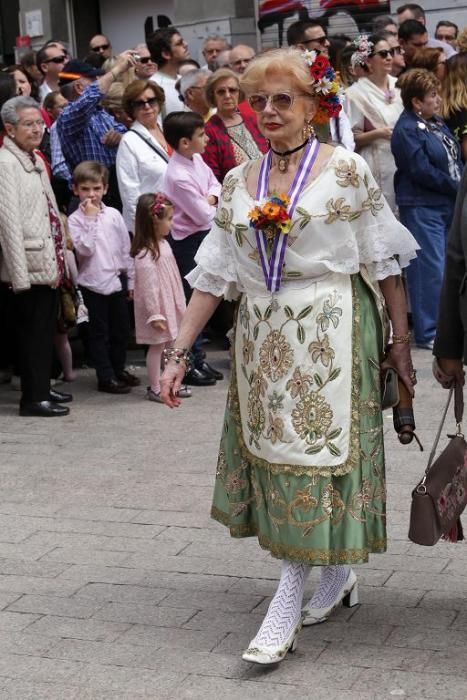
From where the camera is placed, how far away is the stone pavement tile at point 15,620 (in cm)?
487

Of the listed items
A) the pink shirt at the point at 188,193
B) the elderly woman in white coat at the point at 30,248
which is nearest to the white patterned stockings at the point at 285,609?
the elderly woman in white coat at the point at 30,248

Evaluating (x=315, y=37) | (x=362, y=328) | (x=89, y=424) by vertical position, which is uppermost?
(x=315, y=37)

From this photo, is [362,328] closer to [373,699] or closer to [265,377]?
[265,377]

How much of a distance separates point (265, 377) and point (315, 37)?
734cm

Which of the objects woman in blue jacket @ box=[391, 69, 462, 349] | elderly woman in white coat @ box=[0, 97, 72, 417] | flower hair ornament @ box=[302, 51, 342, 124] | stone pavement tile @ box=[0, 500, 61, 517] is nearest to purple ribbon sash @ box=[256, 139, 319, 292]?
flower hair ornament @ box=[302, 51, 342, 124]

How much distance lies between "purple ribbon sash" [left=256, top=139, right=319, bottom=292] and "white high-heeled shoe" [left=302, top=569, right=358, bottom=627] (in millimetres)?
1173

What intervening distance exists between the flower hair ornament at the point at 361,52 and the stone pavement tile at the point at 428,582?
6063 millimetres

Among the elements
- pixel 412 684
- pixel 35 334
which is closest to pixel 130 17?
pixel 35 334

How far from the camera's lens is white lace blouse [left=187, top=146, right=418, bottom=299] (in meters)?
4.41

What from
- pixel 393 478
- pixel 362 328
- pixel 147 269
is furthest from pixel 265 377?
pixel 147 269

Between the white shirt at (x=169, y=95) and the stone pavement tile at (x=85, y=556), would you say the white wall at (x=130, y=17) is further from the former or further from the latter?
the stone pavement tile at (x=85, y=556)

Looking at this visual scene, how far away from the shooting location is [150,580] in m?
5.30

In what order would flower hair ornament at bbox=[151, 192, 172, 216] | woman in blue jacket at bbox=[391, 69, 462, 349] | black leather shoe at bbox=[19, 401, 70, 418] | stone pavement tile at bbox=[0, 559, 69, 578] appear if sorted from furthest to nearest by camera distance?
woman in blue jacket at bbox=[391, 69, 462, 349], flower hair ornament at bbox=[151, 192, 172, 216], black leather shoe at bbox=[19, 401, 70, 418], stone pavement tile at bbox=[0, 559, 69, 578]

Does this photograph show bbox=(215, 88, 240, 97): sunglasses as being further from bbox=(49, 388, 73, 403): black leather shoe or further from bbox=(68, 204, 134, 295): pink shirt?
bbox=(49, 388, 73, 403): black leather shoe
